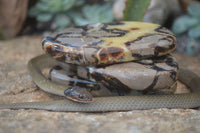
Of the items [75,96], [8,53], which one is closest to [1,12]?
[8,53]

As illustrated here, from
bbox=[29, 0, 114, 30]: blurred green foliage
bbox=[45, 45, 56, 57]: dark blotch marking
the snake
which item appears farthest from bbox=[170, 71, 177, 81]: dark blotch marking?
bbox=[29, 0, 114, 30]: blurred green foliage

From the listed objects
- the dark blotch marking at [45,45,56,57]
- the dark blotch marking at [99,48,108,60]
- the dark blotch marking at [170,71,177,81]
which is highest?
the dark blotch marking at [99,48,108,60]

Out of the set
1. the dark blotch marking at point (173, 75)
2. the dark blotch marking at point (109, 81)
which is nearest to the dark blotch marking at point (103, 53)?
the dark blotch marking at point (109, 81)

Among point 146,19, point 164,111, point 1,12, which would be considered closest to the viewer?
point 164,111

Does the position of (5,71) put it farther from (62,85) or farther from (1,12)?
(1,12)

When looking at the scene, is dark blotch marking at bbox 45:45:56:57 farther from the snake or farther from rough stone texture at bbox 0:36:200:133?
rough stone texture at bbox 0:36:200:133

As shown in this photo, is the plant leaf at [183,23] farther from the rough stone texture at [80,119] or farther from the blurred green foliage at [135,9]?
the rough stone texture at [80,119]

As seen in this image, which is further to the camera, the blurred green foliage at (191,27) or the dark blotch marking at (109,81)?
the blurred green foliage at (191,27)
